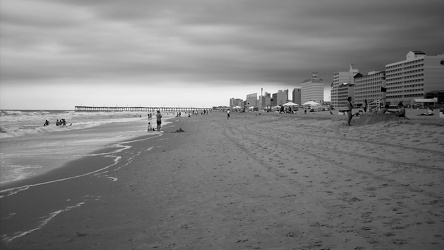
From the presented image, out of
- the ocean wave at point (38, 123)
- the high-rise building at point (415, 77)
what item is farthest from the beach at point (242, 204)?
the high-rise building at point (415, 77)

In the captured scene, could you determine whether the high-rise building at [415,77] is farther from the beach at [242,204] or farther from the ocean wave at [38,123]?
the beach at [242,204]

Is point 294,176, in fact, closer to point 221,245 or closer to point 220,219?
point 220,219

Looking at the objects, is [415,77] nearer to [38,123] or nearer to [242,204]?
[38,123]

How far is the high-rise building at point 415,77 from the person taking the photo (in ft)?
483

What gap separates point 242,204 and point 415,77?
17610cm

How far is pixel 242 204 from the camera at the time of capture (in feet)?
19.7

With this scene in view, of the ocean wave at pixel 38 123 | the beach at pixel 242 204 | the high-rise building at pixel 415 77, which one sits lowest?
the ocean wave at pixel 38 123

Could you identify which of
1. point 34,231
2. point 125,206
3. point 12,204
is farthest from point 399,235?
point 12,204

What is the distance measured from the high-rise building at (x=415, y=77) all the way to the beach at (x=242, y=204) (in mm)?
151501

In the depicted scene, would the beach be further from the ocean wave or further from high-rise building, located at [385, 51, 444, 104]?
high-rise building, located at [385, 51, 444, 104]

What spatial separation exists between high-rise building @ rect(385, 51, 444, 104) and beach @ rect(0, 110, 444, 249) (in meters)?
152

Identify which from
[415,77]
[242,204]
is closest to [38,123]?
[242,204]

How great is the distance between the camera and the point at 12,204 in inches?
252

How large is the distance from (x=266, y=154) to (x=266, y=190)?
5.29 m
